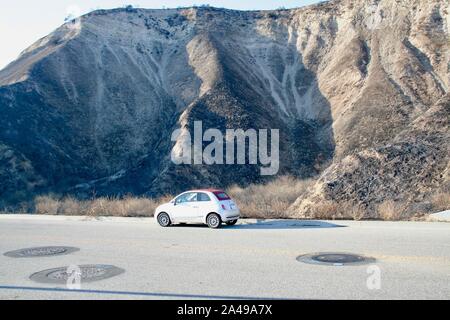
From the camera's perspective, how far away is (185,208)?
16.1m

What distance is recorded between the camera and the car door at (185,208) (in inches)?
628

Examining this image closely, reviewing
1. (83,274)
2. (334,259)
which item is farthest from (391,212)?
(83,274)

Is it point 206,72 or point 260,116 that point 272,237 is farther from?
point 206,72

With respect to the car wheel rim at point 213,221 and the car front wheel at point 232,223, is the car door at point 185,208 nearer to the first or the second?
the car wheel rim at point 213,221

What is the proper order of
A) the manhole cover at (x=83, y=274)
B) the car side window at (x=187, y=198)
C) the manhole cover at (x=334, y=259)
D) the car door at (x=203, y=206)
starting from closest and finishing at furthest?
1. the manhole cover at (x=83, y=274)
2. the manhole cover at (x=334, y=259)
3. the car door at (x=203, y=206)
4. the car side window at (x=187, y=198)

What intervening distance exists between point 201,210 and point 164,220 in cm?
148

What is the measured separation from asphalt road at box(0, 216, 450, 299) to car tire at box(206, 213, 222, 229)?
0.43 metres

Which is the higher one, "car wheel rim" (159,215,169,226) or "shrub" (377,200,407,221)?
"shrub" (377,200,407,221)

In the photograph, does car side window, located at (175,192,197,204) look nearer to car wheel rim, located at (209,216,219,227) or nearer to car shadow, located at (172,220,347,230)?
car shadow, located at (172,220,347,230)

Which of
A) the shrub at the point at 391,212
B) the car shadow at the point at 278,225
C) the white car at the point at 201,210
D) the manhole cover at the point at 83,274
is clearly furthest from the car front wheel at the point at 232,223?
the manhole cover at the point at 83,274

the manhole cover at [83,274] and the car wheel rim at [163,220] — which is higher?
the manhole cover at [83,274]

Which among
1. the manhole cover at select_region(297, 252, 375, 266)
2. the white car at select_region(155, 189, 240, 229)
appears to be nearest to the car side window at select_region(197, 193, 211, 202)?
the white car at select_region(155, 189, 240, 229)

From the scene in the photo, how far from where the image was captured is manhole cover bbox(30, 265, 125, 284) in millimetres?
8133

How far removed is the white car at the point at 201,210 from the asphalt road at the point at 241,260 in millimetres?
398
